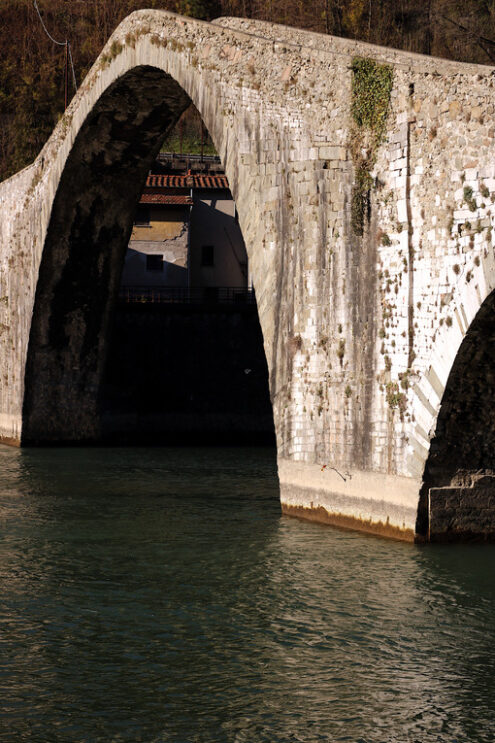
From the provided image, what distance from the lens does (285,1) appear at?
129 ft

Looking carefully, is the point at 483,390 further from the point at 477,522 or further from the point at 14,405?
the point at 14,405

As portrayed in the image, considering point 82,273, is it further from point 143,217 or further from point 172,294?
point 143,217

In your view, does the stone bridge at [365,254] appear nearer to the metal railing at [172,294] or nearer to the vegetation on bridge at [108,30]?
the metal railing at [172,294]

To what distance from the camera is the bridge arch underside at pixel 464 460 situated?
9156mm

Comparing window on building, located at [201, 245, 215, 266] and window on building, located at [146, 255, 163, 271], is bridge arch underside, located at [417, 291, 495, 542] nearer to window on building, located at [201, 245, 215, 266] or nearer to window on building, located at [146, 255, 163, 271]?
window on building, located at [146, 255, 163, 271]

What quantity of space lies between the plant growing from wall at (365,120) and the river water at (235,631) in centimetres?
292

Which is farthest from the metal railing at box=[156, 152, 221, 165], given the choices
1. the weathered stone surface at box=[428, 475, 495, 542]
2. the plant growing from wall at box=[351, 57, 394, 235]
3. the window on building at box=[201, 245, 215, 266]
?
the weathered stone surface at box=[428, 475, 495, 542]

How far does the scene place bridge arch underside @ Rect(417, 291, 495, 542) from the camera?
30.0 feet

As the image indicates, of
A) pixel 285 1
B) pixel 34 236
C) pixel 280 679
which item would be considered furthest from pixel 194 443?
pixel 285 1

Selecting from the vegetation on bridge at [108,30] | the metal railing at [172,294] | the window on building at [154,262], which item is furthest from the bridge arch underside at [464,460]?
the window on building at [154,262]

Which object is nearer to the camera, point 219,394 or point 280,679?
point 280,679

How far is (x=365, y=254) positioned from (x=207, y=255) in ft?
69.0

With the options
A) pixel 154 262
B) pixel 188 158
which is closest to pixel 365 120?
pixel 154 262

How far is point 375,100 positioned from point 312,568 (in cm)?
392
